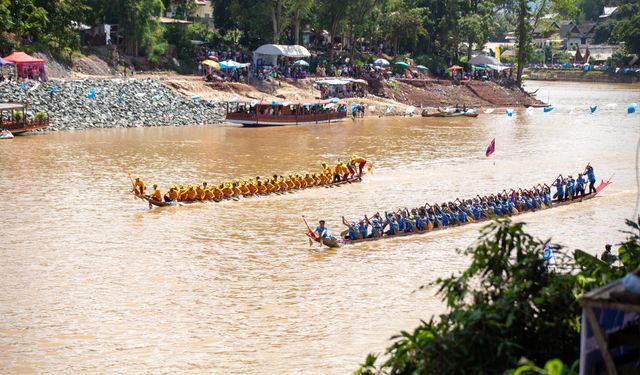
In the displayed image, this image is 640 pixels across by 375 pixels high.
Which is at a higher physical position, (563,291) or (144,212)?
(563,291)

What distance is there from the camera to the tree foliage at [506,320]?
741cm

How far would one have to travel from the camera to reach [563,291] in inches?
309

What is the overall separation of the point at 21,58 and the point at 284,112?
14.5 m

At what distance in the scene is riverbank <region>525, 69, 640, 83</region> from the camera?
91688 mm

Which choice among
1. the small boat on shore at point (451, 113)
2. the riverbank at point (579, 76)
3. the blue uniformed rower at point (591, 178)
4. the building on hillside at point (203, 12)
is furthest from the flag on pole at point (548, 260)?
the riverbank at point (579, 76)

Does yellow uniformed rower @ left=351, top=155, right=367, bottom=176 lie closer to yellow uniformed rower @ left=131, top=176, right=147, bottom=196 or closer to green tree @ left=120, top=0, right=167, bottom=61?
yellow uniformed rower @ left=131, top=176, right=147, bottom=196

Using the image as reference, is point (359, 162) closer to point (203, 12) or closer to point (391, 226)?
point (391, 226)

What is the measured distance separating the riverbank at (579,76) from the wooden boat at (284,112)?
167ft

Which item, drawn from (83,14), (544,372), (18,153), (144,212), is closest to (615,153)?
(144,212)

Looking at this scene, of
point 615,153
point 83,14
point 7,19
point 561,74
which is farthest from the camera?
point 561,74

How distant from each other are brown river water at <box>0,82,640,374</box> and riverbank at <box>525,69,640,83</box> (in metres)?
53.3

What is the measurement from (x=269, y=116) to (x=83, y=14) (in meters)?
12.7

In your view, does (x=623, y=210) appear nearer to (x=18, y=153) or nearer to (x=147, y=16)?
(x=18, y=153)

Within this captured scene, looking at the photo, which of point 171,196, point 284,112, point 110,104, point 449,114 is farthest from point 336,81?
point 171,196
